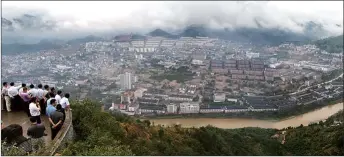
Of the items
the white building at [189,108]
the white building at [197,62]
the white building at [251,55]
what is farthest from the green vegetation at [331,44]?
the white building at [189,108]

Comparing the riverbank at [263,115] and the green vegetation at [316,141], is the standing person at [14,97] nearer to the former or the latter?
the green vegetation at [316,141]

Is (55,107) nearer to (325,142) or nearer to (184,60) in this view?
(325,142)

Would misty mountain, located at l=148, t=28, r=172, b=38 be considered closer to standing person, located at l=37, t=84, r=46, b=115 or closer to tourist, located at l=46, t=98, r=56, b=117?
standing person, located at l=37, t=84, r=46, b=115

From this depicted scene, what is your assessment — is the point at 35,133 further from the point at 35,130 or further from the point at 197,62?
the point at 197,62

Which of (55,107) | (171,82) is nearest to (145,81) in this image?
(171,82)

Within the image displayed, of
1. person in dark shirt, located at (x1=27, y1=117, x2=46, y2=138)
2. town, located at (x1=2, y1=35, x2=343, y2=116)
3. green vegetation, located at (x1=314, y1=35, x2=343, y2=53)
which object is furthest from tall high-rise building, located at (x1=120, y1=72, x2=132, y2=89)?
person in dark shirt, located at (x1=27, y1=117, x2=46, y2=138)

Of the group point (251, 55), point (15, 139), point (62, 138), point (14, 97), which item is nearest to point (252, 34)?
point (251, 55)
